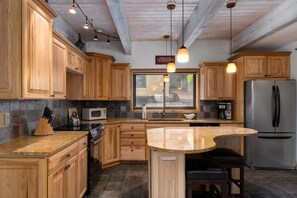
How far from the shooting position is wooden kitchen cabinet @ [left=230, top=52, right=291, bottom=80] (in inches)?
156

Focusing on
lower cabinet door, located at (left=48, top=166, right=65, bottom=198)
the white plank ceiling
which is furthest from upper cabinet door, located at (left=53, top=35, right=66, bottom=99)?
lower cabinet door, located at (left=48, top=166, right=65, bottom=198)

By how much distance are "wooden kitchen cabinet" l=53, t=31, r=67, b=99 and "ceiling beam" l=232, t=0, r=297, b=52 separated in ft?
10.1

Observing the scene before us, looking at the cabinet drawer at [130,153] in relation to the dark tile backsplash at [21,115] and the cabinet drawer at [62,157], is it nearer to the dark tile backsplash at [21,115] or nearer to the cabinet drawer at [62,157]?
the dark tile backsplash at [21,115]

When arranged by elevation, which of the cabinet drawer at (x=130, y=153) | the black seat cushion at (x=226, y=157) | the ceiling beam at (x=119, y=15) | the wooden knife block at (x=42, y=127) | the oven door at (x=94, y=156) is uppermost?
the ceiling beam at (x=119, y=15)

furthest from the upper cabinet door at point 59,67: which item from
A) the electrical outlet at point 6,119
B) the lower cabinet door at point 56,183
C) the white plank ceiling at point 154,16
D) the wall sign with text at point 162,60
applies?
the wall sign with text at point 162,60

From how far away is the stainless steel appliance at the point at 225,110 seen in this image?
14.4 ft

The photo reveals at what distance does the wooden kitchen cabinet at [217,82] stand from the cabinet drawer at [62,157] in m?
3.10

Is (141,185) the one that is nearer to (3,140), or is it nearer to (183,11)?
(3,140)

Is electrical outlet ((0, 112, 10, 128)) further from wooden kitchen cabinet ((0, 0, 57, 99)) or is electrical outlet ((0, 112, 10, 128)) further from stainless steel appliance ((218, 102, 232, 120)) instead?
stainless steel appliance ((218, 102, 232, 120))

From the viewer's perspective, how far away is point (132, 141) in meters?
4.17

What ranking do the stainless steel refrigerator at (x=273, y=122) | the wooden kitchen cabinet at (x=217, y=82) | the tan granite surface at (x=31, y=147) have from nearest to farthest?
the tan granite surface at (x=31, y=147) < the stainless steel refrigerator at (x=273, y=122) < the wooden kitchen cabinet at (x=217, y=82)

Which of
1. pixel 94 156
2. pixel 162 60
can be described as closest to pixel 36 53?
pixel 94 156

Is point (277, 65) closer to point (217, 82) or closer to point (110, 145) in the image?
point (217, 82)

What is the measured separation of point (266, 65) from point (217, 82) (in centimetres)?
98
